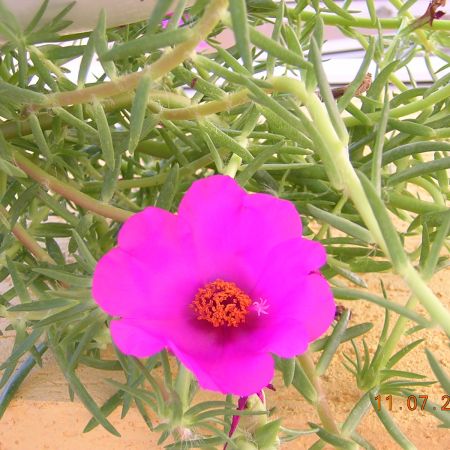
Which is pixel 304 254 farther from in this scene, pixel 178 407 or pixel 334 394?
pixel 334 394

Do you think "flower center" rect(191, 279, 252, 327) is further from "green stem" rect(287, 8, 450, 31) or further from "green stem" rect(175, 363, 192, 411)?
"green stem" rect(287, 8, 450, 31)

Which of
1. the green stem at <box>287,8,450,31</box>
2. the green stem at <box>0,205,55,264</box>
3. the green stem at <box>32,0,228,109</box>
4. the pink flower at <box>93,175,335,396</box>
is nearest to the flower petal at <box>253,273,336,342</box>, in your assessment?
the pink flower at <box>93,175,335,396</box>

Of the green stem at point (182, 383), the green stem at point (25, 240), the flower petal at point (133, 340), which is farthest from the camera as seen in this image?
the green stem at point (25, 240)

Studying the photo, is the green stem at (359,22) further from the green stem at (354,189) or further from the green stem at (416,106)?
the green stem at (354,189)

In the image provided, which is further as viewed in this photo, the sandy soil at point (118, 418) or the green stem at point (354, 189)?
the sandy soil at point (118, 418)

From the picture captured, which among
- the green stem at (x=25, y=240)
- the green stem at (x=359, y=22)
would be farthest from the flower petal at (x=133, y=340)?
the green stem at (x=359, y=22)
